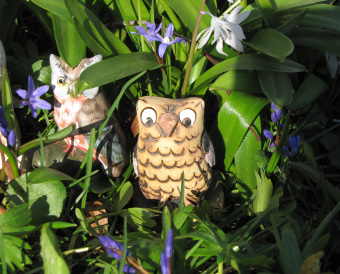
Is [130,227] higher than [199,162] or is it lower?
lower

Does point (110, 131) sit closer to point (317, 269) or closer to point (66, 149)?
point (66, 149)

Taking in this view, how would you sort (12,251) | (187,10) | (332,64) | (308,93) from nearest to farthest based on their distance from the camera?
(12,251), (187,10), (308,93), (332,64)

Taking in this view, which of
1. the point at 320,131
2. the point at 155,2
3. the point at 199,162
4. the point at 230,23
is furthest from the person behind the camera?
the point at 320,131

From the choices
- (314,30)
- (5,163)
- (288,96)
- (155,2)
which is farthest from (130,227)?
(314,30)

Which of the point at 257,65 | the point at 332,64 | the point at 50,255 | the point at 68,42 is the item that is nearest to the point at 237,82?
the point at 257,65

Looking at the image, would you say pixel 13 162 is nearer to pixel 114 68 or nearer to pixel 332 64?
pixel 114 68

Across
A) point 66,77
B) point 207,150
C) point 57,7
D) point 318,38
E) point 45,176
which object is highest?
point 57,7
